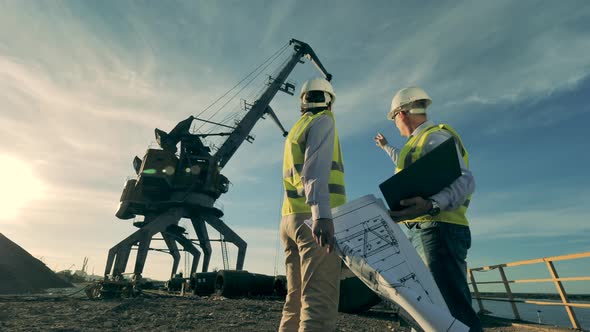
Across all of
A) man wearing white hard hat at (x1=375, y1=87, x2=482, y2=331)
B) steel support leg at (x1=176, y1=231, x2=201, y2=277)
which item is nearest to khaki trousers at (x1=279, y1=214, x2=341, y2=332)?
man wearing white hard hat at (x1=375, y1=87, x2=482, y2=331)

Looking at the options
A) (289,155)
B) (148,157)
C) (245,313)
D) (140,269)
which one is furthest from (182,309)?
(148,157)

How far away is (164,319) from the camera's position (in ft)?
22.0

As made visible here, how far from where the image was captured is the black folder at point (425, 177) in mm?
1865

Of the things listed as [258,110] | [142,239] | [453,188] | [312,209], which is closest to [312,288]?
[312,209]

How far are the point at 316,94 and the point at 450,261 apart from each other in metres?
1.60

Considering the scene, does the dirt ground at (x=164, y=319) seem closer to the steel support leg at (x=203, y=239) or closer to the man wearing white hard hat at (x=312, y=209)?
the man wearing white hard hat at (x=312, y=209)

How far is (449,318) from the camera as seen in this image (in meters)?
1.52

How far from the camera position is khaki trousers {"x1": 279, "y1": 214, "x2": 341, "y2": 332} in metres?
2.14

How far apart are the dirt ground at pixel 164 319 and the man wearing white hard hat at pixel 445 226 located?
4683mm

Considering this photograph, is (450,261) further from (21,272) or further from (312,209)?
(21,272)

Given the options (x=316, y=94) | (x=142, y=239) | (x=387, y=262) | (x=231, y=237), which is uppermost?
(x=231, y=237)

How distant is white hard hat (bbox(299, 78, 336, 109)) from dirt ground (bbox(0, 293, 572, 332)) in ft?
Answer: 16.0

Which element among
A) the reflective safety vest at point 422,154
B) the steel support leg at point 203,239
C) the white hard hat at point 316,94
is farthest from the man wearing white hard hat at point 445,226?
the steel support leg at point 203,239

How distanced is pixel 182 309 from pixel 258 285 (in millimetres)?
5178
